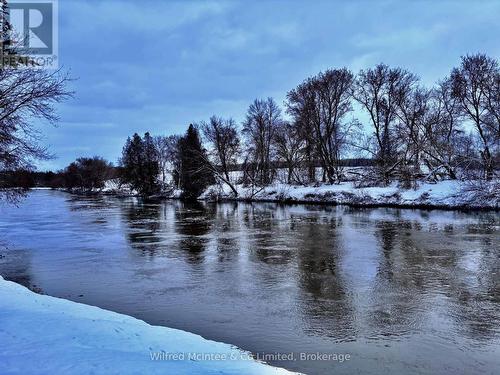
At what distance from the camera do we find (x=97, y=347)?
608 cm

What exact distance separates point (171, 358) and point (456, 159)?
136 feet

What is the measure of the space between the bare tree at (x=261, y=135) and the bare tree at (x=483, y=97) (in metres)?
25.3

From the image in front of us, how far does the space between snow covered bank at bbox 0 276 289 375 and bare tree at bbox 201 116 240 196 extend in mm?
52343

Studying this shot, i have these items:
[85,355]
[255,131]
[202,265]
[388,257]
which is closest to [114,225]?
[202,265]

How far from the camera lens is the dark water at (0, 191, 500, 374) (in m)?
7.55

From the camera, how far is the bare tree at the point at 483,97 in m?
39.0

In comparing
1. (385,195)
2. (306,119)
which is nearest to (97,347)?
(385,195)

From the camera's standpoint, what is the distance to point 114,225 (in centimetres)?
2794

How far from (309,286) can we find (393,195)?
1259 inches

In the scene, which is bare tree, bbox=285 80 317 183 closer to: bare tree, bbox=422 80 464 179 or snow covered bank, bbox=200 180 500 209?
snow covered bank, bbox=200 180 500 209

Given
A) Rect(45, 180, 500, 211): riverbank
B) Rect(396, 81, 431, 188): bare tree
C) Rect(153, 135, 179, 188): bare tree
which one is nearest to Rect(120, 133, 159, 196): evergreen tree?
Rect(153, 135, 179, 188): bare tree

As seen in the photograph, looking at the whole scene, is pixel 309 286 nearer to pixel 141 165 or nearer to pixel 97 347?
pixel 97 347

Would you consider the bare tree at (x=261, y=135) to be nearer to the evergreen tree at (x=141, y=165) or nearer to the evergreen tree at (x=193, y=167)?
the evergreen tree at (x=193, y=167)

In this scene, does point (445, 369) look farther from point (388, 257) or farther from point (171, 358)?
point (388, 257)
